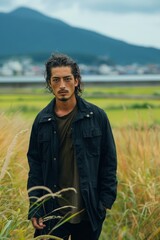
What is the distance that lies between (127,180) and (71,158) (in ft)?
6.87

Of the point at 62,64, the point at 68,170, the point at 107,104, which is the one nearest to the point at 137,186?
the point at 68,170

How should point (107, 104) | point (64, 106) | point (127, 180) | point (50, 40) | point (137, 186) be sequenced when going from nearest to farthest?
point (64, 106), point (137, 186), point (127, 180), point (107, 104), point (50, 40)

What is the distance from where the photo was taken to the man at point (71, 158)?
411 cm

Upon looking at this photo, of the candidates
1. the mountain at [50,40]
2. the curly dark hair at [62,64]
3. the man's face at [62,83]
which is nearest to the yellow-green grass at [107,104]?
the curly dark hair at [62,64]

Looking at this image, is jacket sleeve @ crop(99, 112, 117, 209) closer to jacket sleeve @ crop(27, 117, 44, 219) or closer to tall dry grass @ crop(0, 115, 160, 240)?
jacket sleeve @ crop(27, 117, 44, 219)

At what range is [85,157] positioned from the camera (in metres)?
4.07

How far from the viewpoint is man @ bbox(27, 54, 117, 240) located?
4113mm

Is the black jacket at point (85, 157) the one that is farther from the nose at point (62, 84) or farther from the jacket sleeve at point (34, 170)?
the nose at point (62, 84)

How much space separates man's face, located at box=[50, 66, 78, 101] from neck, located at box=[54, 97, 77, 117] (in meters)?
0.03

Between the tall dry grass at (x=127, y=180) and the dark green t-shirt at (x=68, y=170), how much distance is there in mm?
597

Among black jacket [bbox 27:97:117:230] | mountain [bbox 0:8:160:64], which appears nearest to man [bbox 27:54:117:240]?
black jacket [bbox 27:97:117:230]

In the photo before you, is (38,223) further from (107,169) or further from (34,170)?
(107,169)

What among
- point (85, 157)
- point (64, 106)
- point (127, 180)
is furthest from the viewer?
point (127, 180)

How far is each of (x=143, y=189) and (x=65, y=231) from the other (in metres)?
1.74
